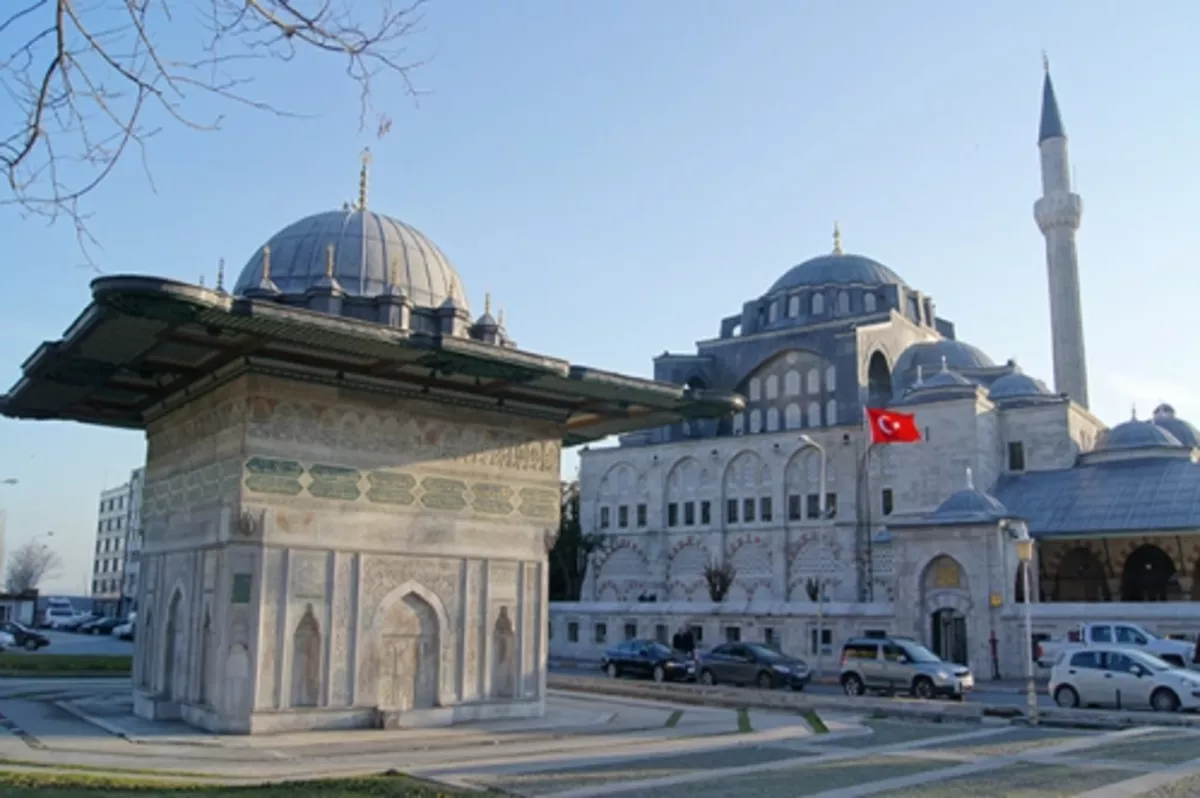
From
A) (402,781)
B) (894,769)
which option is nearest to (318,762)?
(402,781)

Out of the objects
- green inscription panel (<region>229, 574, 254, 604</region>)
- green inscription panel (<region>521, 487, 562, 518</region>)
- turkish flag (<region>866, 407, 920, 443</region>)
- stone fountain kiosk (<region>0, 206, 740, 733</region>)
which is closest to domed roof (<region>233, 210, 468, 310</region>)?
stone fountain kiosk (<region>0, 206, 740, 733</region>)

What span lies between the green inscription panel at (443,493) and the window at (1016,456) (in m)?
33.0

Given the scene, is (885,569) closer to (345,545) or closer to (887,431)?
(887,431)

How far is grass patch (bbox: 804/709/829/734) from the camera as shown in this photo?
17.2m

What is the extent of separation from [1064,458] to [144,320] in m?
38.4

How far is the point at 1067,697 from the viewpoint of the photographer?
68.9ft

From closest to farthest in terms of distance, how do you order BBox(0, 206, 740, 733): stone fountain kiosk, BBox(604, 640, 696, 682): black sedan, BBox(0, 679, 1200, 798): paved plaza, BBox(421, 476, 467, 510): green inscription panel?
BBox(0, 679, 1200, 798): paved plaza < BBox(0, 206, 740, 733): stone fountain kiosk < BBox(421, 476, 467, 510): green inscription panel < BBox(604, 640, 696, 682): black sedan

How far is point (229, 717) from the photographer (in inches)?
592

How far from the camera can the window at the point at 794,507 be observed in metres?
49.3

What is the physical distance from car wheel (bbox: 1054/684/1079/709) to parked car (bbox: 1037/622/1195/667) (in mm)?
4037

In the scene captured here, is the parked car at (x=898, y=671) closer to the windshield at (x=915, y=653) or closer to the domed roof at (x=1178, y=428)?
the windshield at (x=915, y=653)

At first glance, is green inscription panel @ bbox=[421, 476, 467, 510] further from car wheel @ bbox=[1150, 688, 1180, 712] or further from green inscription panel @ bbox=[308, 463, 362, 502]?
car wheel @ bbox=[1150, 688, 1180, 712]

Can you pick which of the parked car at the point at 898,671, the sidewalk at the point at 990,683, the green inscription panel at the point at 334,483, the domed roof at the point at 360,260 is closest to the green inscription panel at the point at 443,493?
the green inscription panel at the point at 334,483

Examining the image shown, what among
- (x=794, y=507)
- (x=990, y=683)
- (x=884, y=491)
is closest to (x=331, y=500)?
(x=990, y=683)
